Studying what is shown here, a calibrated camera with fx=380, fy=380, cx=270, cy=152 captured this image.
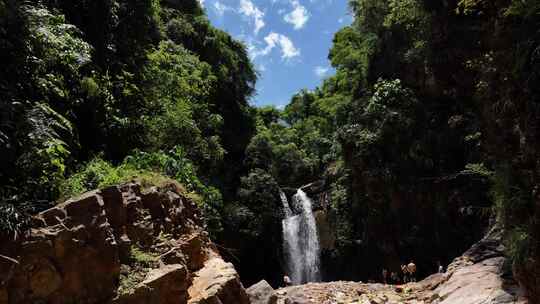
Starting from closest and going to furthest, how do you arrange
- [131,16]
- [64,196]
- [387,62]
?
1. [64,196]
2. [131,16]
3. [387,62]

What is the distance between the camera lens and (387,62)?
774 inches

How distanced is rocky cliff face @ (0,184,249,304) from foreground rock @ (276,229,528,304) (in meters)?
3.95

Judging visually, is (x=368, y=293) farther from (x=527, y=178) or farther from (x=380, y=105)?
(x=380, y=105)

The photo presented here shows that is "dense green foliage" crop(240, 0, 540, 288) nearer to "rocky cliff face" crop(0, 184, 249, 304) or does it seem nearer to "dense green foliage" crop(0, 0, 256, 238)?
"rocky cliff face" crop(0, 184, 249, 304)

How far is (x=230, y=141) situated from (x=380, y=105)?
12.2m

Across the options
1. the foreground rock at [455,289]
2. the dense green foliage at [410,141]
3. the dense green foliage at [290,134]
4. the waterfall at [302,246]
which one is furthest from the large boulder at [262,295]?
the waterfall at [302,246]

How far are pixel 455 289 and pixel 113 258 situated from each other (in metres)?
6.34

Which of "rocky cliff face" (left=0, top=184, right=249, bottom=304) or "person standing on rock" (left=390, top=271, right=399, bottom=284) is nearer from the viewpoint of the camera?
"rocky cliff face" (left=0, top=184, right=249, bottom=304)

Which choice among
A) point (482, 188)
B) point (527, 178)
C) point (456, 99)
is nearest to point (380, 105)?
point (456, 99)

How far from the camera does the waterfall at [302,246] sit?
2127 centimetres

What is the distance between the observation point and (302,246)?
21.8 m

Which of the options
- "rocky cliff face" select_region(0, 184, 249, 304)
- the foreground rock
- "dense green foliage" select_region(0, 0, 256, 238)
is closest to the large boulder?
the foreground rock

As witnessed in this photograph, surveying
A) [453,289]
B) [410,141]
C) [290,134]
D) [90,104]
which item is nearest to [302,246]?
[410,141]

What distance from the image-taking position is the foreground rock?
6.19 m
